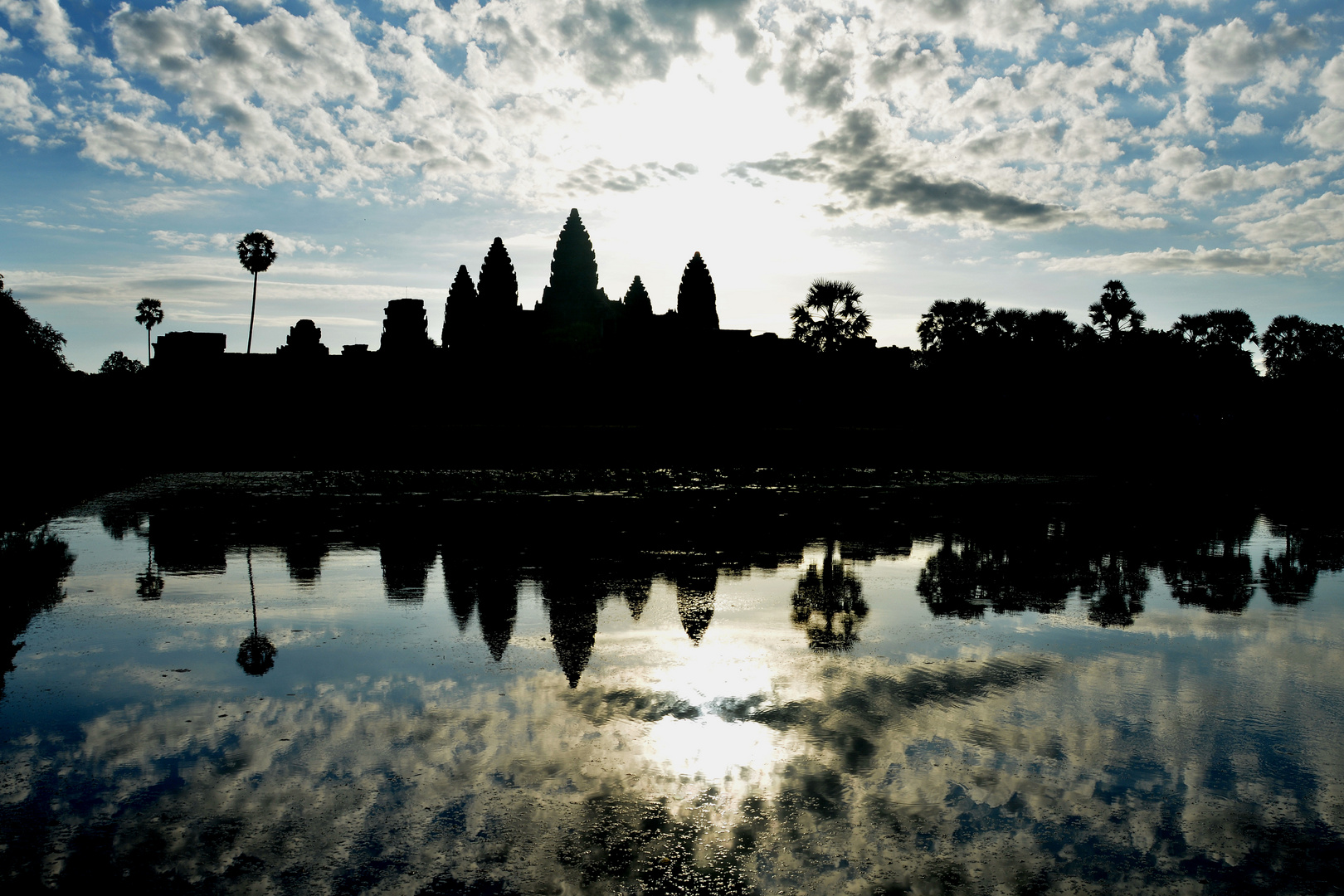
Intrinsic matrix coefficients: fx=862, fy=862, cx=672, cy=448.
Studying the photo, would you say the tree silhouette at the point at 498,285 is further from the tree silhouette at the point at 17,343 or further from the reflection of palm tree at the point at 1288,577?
the reflection of palm tree at the point at 1288,577

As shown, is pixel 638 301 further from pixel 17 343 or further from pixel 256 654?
pixel 256 654

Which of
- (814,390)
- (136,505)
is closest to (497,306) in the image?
(814,390)

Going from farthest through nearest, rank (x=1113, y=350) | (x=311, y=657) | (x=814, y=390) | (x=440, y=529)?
(x=1113, y=350) → (x=814, y=390) → (x=440, y=529) → (x=311, y=657)

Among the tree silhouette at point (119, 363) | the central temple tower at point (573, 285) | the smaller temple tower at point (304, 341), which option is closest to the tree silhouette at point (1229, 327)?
the central temple tower at point (573, 285)

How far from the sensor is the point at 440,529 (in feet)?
52.9

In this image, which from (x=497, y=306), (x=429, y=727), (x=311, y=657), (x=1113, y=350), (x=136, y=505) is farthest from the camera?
(x=497, y=306)

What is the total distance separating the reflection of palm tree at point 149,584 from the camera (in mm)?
10359

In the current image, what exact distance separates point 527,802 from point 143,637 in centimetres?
569

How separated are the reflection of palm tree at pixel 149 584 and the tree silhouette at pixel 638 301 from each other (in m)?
63.7

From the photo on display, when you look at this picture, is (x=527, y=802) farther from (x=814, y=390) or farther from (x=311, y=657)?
(x=814, y=390)

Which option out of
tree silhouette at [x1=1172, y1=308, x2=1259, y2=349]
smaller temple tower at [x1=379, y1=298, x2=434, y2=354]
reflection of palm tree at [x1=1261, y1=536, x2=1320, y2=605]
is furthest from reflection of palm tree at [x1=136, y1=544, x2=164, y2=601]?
tree silhouette at [x1=1172, y1=308, x2=1259, y2=349]

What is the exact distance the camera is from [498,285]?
75.1 m

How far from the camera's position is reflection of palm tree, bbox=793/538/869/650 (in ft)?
28.0

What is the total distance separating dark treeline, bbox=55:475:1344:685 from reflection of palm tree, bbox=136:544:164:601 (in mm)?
73
